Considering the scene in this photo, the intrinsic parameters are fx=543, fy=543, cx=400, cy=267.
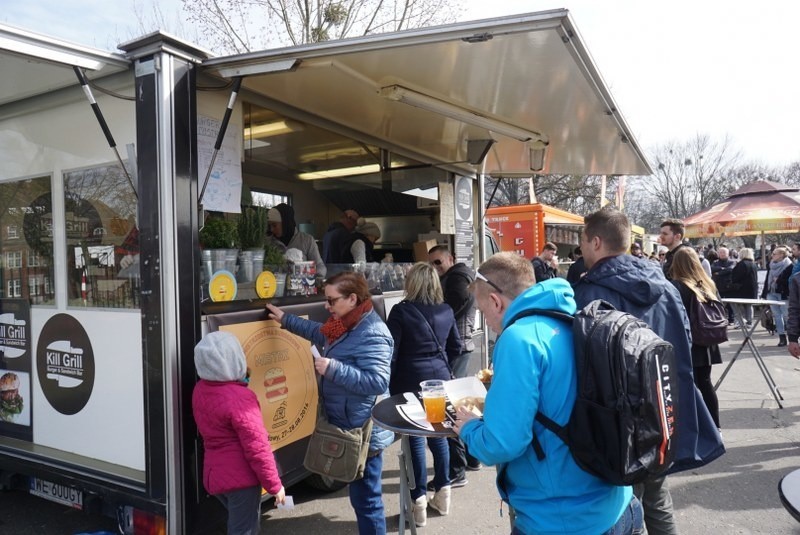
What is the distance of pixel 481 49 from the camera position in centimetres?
283

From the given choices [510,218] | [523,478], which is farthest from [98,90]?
[510,218]

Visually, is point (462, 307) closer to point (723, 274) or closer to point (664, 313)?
point (664, 313)

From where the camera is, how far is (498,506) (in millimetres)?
3734

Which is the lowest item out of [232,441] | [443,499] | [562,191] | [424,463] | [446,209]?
[443,499]

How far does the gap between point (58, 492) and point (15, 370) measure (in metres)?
0.89

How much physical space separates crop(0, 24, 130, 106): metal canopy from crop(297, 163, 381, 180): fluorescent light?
3.79 m

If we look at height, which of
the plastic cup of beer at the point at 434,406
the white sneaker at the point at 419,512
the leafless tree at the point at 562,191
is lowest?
the white sneaker at the point at 419,512

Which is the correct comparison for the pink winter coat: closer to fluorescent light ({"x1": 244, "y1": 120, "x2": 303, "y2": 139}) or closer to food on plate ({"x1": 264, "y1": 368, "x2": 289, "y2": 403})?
food on plate ({"x1": 264, "y1": 368, "x2": 289, "y2": 403})

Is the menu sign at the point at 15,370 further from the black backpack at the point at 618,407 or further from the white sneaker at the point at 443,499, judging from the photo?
the black backpack at the point at 618,407

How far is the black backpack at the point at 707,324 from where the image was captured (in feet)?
12.4

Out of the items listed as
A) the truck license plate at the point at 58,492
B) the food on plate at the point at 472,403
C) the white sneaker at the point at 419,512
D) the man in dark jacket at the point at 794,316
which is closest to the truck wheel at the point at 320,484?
the white sneaker at the point at 419,512

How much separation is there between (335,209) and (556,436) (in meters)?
7.07

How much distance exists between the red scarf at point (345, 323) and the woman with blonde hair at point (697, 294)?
247 centimetres

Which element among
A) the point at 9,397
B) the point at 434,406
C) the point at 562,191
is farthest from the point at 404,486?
the point at 562,191
